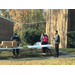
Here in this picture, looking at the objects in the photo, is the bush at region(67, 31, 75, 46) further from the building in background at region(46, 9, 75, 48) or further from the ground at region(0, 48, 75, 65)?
the ground at region(0, 48, 75, 65)

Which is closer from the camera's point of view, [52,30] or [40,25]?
[52,30]

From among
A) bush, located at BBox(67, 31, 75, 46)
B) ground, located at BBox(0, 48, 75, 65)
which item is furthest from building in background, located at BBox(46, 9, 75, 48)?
ground, located at BBox(0, 48, 75, 65)

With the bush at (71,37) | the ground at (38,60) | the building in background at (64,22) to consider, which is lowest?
the ground at (38,60)

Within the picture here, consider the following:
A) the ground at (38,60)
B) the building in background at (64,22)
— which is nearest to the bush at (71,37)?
the building in background at (64,22)

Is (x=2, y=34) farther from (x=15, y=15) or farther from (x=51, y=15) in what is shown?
(x=15, y=15)

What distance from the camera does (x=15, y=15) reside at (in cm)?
3519

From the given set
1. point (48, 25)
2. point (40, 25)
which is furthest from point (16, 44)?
point (40, 25)

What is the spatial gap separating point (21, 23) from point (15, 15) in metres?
3.17

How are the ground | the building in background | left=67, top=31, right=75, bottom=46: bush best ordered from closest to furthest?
the ground, left=67, top=31, right=75, bottom=46: bush, the building in background

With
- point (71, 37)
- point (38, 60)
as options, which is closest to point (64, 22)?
point (71, 37)

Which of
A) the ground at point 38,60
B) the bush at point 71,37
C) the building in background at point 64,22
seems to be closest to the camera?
the ground at point 38,60

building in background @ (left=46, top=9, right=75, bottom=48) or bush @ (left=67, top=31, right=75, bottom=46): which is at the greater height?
building in background @ (left=46, top=9, right=75, bottom=48)

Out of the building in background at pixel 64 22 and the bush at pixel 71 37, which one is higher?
the building in background at pixel 64 22

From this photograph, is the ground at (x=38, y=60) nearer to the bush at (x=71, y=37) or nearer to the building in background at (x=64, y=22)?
the bush at (x=71, y=37)
